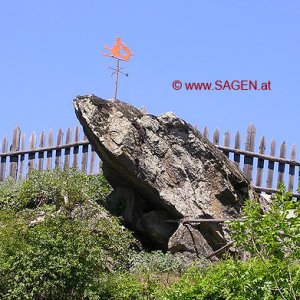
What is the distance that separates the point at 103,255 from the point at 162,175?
204 cm

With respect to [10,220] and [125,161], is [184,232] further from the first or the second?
[10,220]

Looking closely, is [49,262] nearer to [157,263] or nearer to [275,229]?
[157,263]

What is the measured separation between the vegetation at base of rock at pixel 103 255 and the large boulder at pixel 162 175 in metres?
0.47

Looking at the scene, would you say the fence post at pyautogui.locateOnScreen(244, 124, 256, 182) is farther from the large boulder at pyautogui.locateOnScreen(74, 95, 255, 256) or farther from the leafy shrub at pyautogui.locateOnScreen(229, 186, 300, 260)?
the leafy shrub at pyautogui.locateOnScreen(229, 186, 300, 260)

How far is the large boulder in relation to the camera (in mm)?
11805

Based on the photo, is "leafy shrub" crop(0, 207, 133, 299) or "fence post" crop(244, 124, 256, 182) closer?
"leafy shrub" crop(0, 207, 133, 299)

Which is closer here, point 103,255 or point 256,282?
point 256,282

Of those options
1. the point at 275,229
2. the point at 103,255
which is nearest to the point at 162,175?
the point at 103,255

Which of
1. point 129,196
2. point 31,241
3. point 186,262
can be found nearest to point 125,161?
point 129,196

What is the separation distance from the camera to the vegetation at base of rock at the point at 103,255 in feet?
20.0

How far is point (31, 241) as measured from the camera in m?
9.29

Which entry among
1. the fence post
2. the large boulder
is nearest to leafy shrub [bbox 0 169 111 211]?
the large boulder

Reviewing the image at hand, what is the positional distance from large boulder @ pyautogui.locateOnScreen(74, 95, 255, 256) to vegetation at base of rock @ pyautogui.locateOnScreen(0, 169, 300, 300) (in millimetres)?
473

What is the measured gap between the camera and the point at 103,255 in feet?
34.0
